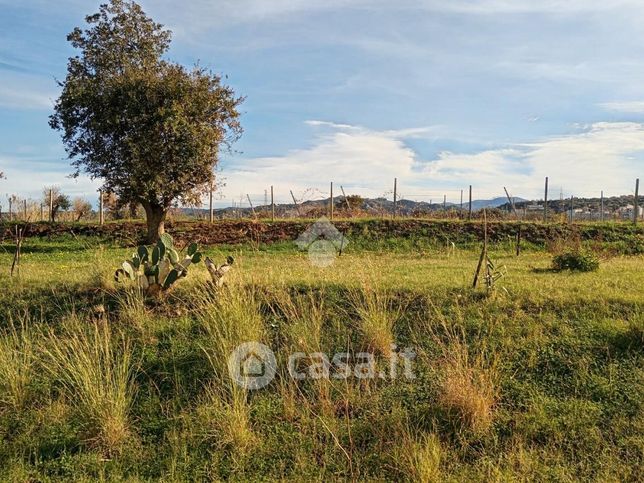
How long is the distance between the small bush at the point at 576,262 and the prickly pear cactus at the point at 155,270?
7.38 meters

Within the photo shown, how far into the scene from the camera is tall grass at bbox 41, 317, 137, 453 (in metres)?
4.66

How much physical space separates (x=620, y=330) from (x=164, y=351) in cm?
517

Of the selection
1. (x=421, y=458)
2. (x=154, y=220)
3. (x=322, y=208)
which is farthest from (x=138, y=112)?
(x=421, y=458)

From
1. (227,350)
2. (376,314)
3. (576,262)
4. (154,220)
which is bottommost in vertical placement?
(227,350)

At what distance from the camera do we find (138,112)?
17188mm

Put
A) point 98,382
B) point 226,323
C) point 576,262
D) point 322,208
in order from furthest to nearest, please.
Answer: point 322,208 < point 576,262 < point 226,323 < point 98,382

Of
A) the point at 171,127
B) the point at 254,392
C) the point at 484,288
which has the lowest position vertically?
the point at 254,392

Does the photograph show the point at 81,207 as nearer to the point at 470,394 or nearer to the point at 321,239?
the point at 321,239

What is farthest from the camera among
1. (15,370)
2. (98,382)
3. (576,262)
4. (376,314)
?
(576,262)

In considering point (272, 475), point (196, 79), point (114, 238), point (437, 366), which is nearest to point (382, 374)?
point (437, 366)

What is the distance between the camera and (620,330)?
606cm

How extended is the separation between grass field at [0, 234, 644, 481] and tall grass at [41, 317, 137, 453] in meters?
0.02

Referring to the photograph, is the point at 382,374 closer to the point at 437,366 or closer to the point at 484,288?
the point at 437,366

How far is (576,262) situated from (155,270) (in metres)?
8.00
